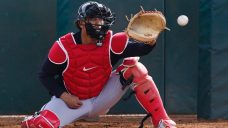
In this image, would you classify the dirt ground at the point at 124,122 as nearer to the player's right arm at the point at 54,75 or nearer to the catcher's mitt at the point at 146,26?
the player's right arm at the point at 54,75

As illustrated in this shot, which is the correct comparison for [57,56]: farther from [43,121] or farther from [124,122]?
[124,122]

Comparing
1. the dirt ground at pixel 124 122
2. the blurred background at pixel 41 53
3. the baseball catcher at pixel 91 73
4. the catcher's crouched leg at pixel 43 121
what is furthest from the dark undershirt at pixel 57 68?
the blurred background at pixel 41 53

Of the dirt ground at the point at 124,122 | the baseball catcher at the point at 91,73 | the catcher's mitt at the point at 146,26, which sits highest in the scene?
the catcher's mitt at the point at 146,26

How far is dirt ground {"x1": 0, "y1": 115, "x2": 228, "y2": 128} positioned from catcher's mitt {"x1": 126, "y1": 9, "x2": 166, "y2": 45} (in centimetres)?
145

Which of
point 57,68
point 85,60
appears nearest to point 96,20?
point 85,60

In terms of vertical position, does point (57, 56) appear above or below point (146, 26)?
below

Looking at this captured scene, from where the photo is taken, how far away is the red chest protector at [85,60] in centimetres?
425

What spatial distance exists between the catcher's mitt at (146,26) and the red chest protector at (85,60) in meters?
0.13

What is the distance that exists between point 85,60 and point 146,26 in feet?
1.74

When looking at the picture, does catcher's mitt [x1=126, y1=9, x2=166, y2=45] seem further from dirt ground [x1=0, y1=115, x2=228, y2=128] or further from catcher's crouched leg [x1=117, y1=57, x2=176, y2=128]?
dirt ground [x1=0, y1=115, x2=228, y2=128]

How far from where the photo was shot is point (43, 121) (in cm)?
413

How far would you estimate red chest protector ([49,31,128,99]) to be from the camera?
425 cm

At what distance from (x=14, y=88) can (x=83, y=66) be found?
2.64 m

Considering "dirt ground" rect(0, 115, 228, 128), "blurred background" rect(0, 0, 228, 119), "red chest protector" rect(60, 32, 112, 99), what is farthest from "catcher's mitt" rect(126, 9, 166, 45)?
"blurred background" rect(0, 0, 228, 119)
